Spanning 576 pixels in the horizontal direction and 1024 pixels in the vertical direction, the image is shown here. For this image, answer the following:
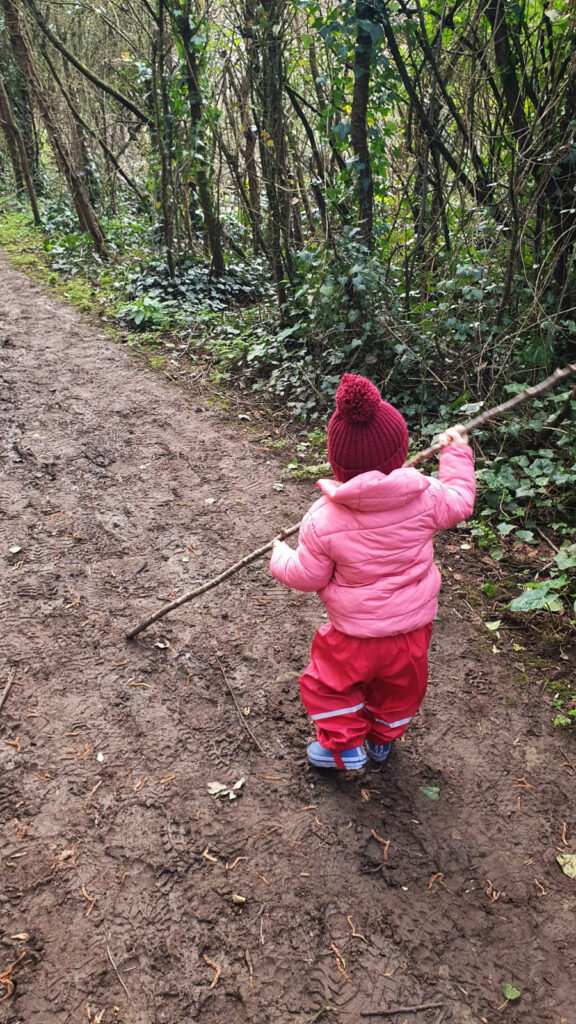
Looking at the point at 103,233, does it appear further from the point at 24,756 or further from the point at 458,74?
the point at 24,756

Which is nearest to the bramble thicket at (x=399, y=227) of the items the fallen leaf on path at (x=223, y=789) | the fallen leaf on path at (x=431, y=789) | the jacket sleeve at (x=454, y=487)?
the fallen leaf on path at (x=431, y=789)

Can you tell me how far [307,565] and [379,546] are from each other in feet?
0.90

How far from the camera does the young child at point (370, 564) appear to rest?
2.11 m

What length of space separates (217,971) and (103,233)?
10.8 m

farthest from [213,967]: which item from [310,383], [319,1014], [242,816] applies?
[310,383]

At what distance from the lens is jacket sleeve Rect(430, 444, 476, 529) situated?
2.24 m

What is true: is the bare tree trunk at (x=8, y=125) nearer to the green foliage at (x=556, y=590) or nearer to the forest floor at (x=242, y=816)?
the forest floor at (x=242, y=816)

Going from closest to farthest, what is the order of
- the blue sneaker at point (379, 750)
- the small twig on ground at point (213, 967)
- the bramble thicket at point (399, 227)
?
the small twig on ground at point (213, 967)
the blue sneaker at point (379, 750)
the bramble thicket at point (399, 227)

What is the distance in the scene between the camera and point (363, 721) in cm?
247

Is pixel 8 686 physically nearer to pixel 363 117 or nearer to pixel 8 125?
pixel 363 117

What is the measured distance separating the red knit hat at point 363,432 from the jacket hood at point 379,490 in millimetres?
44

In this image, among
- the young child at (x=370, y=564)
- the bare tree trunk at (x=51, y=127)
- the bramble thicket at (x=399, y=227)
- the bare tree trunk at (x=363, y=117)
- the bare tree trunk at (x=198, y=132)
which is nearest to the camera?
the young child at (x=370, y=564)

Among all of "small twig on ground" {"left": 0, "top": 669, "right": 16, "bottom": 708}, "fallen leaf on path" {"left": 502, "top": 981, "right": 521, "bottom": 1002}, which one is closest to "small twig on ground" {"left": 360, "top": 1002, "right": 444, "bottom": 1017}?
"fallen leaf on path" {"left": 502, "top": 981, "right": 521, "bottom": 1002}

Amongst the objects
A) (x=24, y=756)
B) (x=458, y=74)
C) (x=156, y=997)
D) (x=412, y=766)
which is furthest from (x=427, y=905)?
(x=458, y=74)
